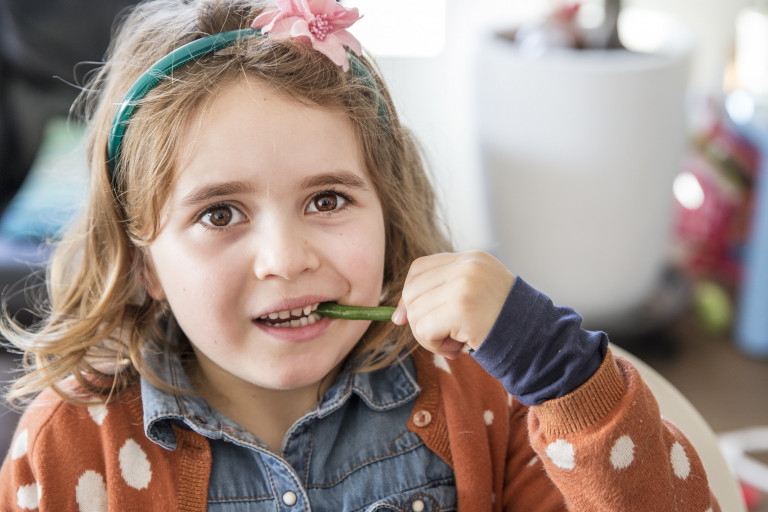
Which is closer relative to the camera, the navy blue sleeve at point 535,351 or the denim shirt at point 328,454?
the navy blue sleeve at point 535,351

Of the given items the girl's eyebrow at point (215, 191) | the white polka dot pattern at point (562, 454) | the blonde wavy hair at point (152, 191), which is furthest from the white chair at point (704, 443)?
the girl's eyebrow at point (215, 191)

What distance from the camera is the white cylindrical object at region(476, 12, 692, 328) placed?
1.97 meters

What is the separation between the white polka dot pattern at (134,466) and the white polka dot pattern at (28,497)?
9 cm

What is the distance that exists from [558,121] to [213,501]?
54.5 inches

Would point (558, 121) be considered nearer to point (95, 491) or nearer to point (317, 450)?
point (317, 450)

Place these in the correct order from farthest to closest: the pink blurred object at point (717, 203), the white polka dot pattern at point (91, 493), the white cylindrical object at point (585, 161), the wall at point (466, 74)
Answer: the wall at point (466, 74), the pink blurred object at point (717, 203), the white cylindrical object at point (585, 161), the white polka dot pattern at point (91, 493)

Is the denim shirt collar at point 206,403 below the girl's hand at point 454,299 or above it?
below

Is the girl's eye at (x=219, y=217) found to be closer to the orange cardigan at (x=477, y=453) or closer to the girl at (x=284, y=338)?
the girl at (x=284, y=338)

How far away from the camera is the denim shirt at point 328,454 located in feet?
2.99

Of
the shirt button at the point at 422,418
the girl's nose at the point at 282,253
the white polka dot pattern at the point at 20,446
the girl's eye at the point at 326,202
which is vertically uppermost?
the girl's eye at the point at 326,202

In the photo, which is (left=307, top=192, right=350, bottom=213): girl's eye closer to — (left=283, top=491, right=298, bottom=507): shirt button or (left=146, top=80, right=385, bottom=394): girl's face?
(left=146, top=80, right=385, bottom=394): girl's face

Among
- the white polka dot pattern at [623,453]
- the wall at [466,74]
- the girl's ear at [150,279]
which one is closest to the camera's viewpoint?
the white polka dot pattern at [623,453]

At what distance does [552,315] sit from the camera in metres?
0.79

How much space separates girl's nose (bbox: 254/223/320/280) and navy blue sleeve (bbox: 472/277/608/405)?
193 mm
